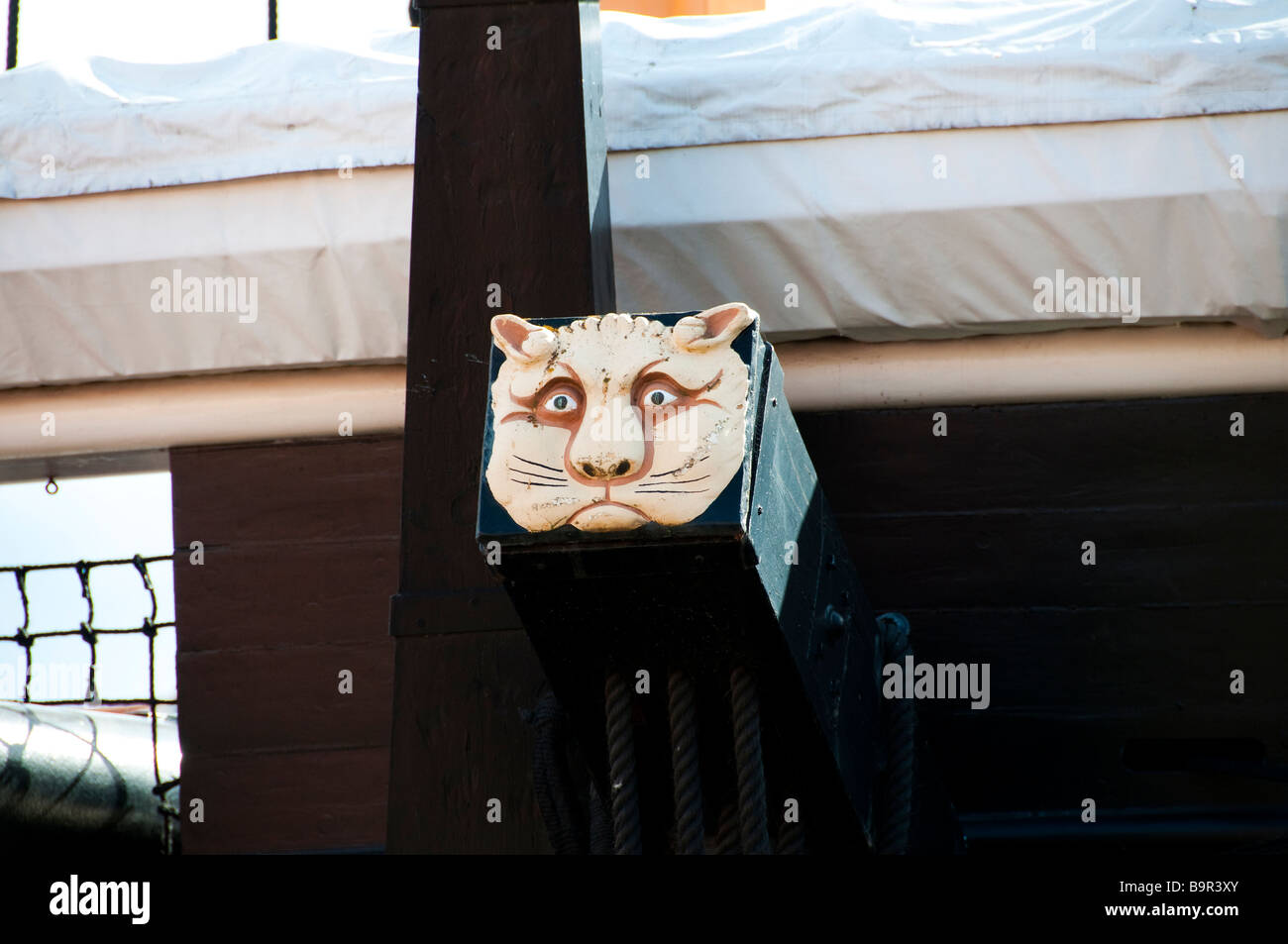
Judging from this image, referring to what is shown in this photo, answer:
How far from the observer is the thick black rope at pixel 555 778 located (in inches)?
76.7

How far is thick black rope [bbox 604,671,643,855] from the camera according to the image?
1742 mm

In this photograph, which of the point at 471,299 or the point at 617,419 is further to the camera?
the point at 471,299

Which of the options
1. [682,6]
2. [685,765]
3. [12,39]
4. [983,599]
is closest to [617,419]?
[685,765]

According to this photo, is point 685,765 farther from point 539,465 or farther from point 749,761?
point 539,465

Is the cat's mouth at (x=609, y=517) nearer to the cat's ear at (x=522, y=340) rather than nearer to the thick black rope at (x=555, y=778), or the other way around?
the cat's ear at (x=522, y=340)

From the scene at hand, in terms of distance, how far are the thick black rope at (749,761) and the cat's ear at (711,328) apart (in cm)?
39

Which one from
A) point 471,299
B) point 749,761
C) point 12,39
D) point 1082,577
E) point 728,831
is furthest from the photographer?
point 12,39

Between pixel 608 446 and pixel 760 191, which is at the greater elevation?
pixel 760 191

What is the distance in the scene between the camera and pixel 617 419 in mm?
1587

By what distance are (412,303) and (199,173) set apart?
0.92 m

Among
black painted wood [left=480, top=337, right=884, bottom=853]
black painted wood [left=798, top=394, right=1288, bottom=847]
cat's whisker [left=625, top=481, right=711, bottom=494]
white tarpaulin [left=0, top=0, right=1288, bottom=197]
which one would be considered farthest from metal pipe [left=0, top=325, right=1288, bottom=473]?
cat's whisker [left=625, top=481, right=711, bottom=494]

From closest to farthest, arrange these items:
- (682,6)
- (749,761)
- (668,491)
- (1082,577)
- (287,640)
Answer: (668,491)
(749,761)
(1082,577)
(287,640)
(682,6)

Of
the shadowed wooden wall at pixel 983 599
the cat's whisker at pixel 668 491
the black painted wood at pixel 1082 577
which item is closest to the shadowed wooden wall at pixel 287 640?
the shadowed wooden wall at pixel 983 599

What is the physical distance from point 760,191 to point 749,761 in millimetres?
1469
